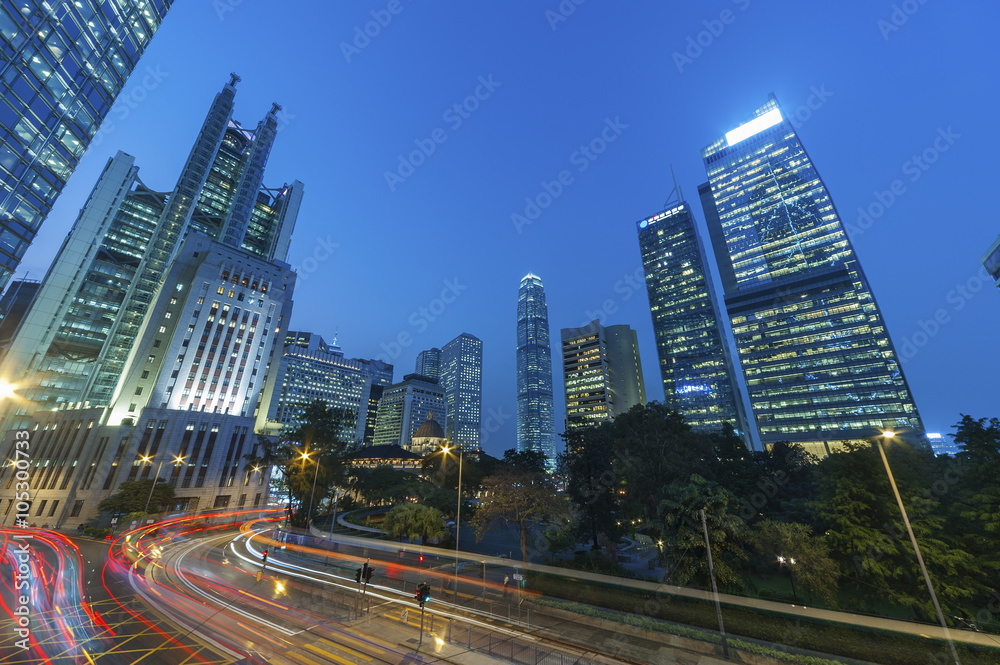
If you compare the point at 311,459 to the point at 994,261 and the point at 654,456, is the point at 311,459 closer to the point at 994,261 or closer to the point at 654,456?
the point at 654,456

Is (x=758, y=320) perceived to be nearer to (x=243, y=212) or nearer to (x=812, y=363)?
(x=812, y=363)

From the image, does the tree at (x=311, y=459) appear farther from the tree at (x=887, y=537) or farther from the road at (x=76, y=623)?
the tree at (x=887, y=537)

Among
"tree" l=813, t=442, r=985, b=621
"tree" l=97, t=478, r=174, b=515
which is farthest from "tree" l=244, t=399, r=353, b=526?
"tree" l=813, t=442, r=985, b=621

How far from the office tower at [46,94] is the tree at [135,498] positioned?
35.5m

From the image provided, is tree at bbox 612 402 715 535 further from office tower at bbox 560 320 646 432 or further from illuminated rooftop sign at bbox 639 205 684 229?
illuminated rooftop sign at bbox 639 205 684 229

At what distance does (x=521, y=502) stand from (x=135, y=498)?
57188mm

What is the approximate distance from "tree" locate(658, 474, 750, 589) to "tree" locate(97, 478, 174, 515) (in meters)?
62.1

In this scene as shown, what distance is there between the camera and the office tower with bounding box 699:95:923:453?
11562 cm

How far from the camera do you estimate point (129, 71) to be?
1690 inches

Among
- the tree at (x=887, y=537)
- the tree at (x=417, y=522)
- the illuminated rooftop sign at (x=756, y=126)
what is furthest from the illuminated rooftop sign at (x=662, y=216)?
the tree at (x=417, y=522)

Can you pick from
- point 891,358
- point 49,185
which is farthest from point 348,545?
point 891,358

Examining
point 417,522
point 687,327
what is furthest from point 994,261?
point 417,522

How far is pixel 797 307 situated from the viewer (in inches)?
5108

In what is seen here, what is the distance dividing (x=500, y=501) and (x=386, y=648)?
17.5m
